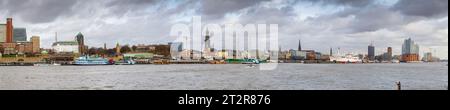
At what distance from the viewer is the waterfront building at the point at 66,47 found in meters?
146

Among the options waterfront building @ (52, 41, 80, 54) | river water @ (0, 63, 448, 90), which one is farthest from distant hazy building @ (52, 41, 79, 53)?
river water @ (0, 63, 448, 90)

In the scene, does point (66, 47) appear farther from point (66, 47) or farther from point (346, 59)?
point (346, 59)

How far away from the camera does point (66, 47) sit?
14800 cm

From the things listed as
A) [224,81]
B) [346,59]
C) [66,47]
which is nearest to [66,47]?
[66,47]

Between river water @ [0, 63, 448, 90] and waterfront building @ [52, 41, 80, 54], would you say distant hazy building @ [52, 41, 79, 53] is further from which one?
river water @ [0, 63, 448, 90]

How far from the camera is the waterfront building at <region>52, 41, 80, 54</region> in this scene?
14588 centimetres

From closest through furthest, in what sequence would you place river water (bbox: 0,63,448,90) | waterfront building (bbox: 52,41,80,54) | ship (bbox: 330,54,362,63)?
river water (bbox: 0,63,448,90)
waterfront building (bbox: 52,41,80,54)
ship (bbox: 330,54,362,63)

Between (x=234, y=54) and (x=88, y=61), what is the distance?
51.4 m

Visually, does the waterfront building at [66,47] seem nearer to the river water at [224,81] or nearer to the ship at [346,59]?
the ship at [346,59]
